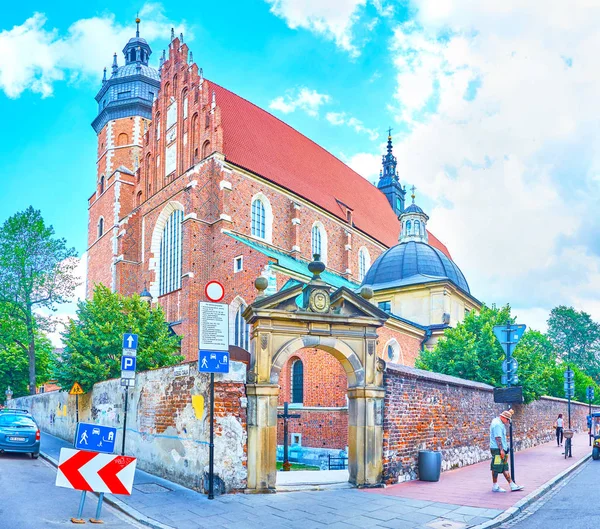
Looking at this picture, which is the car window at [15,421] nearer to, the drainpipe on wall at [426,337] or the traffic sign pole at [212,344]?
the traffic sign pole at [212,344]

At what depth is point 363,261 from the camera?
40.9 metres

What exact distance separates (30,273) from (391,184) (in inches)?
1413

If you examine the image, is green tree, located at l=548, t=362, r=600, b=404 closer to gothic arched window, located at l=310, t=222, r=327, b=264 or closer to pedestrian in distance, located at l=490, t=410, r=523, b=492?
gothic arched window, located at l=310, t=222, r=327, b=264

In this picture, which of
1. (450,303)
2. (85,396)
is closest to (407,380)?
(85,396)

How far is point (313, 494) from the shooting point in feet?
35.1

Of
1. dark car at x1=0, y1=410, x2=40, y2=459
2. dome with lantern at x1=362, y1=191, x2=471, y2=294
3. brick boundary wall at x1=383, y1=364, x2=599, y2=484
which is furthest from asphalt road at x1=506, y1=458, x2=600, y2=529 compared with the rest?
dome with lantern at x1=362, y1=191, x2=471, y2=294

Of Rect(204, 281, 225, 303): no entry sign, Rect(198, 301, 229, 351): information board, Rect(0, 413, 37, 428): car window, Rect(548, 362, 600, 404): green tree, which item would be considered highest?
Rect(204, 281, 225, 303): no entry sign

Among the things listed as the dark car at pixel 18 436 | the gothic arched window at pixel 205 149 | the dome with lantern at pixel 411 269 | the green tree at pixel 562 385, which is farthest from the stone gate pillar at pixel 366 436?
the green tree at pixel 562 385

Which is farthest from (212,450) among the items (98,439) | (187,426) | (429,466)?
(429,466)

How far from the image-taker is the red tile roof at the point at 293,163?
32656 mm

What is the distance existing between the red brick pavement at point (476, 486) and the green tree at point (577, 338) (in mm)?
58998

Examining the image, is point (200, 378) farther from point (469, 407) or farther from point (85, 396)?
point (85, 396)

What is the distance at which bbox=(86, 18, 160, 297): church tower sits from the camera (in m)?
39.7

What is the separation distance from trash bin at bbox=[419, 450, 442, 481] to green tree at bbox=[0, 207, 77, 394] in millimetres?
25727
